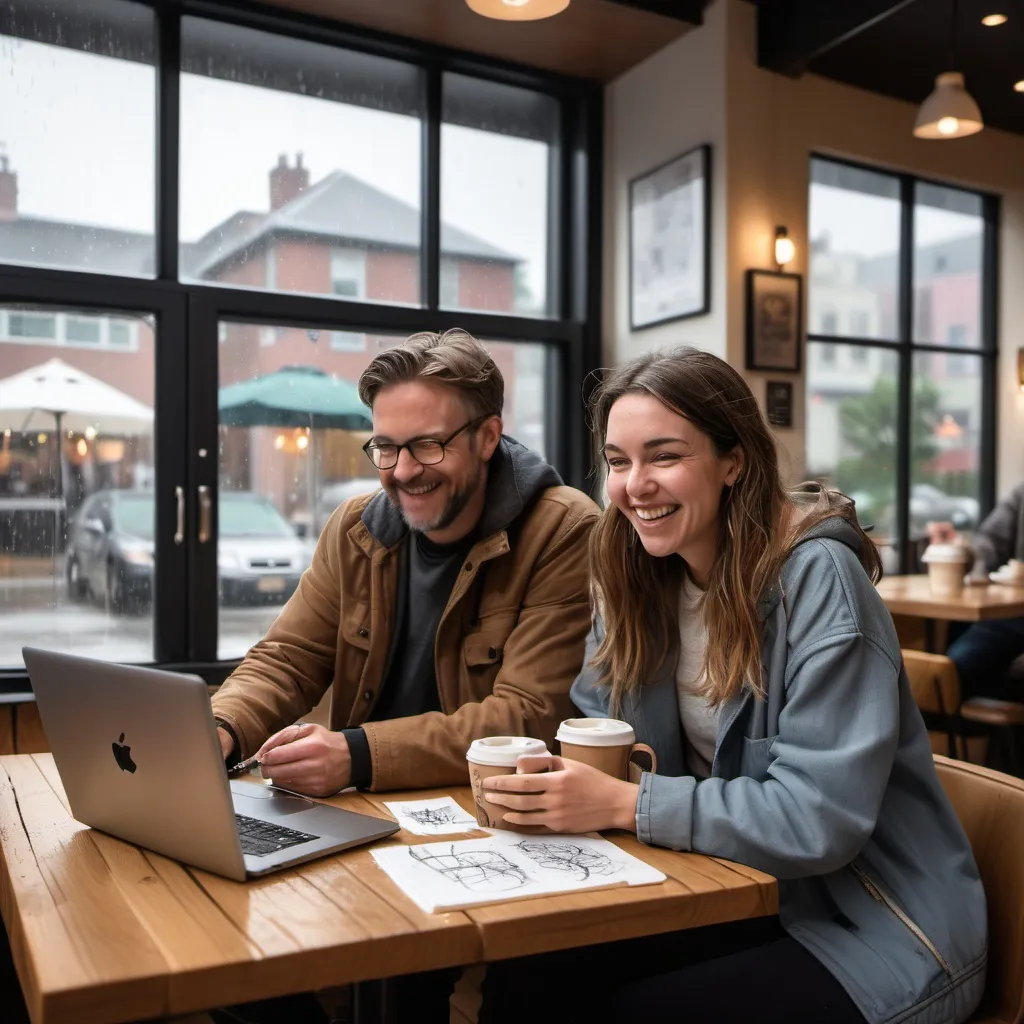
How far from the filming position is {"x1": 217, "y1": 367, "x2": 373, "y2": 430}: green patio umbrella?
162 inches

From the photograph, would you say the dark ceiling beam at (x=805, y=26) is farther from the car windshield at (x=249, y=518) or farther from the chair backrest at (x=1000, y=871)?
the chair backrest at (x=1000, y=871)

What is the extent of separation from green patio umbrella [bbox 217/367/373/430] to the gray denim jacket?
118 inches

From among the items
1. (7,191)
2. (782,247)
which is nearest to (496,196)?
(782,247)

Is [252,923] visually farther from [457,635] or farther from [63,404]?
[63,404]

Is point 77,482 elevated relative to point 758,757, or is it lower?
elevated

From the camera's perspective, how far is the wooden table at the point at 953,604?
3295mm

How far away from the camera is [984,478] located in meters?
6.04

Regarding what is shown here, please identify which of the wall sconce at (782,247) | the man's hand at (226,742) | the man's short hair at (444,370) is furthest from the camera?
the wall sconce at (782,247)

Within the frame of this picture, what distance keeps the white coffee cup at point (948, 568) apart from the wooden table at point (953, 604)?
0.11ft

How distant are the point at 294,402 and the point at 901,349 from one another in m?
3.36

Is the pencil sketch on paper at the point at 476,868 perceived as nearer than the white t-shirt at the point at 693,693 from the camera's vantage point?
Yes

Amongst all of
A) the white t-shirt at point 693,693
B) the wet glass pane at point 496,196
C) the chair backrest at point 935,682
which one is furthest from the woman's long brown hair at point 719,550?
the wet glass pane at point 496,196

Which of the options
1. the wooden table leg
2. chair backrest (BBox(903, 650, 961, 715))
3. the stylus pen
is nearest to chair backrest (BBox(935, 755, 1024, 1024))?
the wooden table leg

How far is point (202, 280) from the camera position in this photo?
159 inches
